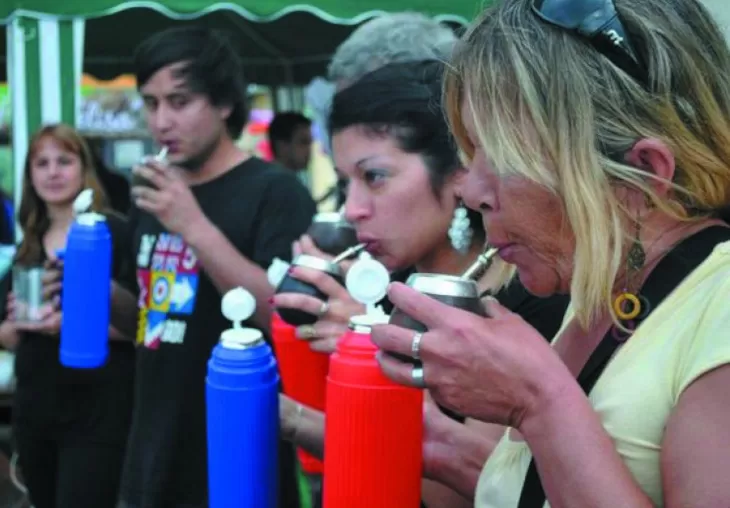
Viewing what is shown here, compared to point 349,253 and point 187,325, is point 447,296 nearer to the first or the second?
point 349,253

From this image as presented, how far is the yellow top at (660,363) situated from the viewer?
750 mm

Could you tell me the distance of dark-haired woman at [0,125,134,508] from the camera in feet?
8.77

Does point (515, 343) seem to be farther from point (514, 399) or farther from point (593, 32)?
point (593, 32)

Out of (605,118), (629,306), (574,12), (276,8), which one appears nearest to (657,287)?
(629,306)

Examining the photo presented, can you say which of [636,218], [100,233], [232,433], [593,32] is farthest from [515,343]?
[100,233]

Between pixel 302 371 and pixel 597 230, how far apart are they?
0.78 meters

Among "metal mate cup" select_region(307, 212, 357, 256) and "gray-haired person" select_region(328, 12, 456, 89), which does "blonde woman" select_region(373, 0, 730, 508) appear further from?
"gray-haired person" select_region(328, 12, 456, 89)

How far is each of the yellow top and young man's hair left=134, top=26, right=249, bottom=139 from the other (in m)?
1.70

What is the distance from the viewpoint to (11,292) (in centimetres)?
311

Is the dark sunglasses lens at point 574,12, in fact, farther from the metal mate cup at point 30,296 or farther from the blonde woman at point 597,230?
the metal mate cup at point 30,296

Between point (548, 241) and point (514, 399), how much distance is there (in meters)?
0.18

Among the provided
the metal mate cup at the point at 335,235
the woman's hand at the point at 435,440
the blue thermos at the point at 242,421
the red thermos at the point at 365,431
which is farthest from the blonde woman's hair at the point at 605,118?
the metal mate cup at the point at 335,235

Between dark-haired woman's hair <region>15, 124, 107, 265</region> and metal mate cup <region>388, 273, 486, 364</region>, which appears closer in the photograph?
metal mate cup <region>388, 273, 486, 364</region>

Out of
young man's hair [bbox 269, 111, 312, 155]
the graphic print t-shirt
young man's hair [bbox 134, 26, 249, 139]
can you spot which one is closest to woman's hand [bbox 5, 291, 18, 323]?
the graphic print t-shirt
